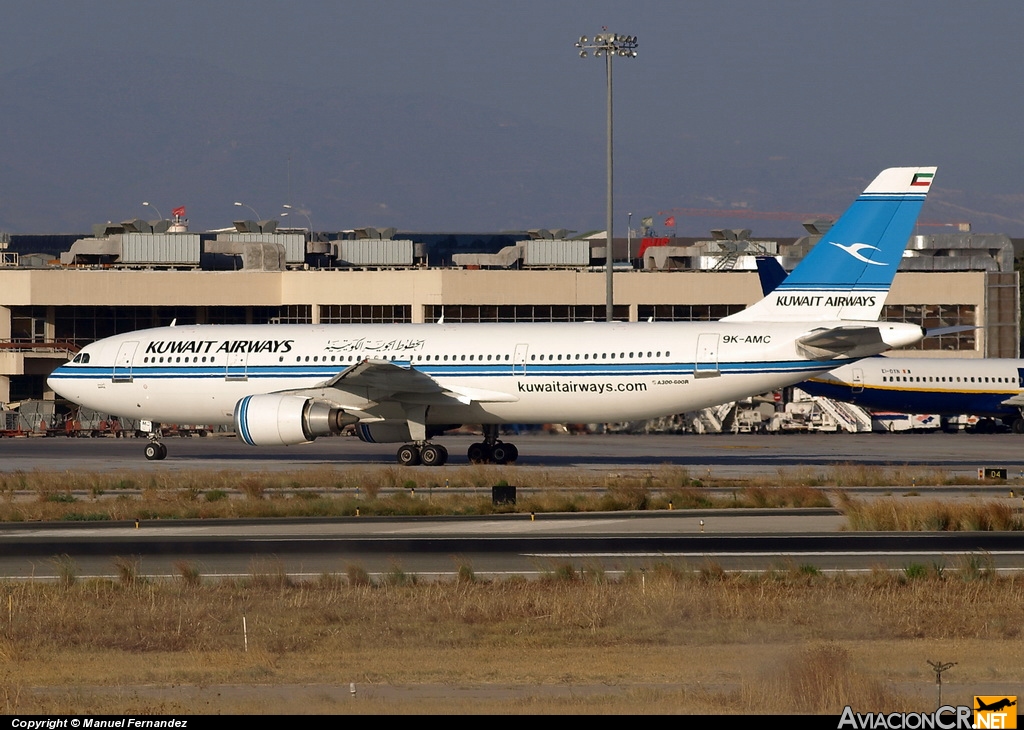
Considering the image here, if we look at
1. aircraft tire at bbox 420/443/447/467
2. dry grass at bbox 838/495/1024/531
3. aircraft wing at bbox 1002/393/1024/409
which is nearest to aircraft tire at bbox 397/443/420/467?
aircraft tire at bbox 420/443/447/467

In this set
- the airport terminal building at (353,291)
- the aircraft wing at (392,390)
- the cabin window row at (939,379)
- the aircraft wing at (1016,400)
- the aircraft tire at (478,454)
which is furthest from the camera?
the airport terminal building at (353,291)

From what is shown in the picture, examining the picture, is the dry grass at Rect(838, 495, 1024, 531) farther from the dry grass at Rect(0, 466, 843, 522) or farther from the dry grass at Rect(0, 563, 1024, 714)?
the dry grass at Rect(0, 563, 1024, 714)

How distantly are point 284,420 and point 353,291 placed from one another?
36.6 m

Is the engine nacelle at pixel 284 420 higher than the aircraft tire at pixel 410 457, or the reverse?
the engine nacelle at pixel 284 420

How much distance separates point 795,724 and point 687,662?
3.37m

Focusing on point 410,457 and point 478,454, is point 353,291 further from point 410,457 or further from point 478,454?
point 410,457

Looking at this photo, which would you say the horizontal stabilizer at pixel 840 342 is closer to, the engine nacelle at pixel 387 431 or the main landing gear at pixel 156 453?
the engine nacelle at pixel 387 431

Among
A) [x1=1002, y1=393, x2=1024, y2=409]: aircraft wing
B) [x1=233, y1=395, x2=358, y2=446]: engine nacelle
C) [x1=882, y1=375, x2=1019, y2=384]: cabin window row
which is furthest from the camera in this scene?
[x1=1002, y1=393, x2=1024, y2=409]: aircraft wing

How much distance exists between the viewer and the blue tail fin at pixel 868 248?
3794 cm

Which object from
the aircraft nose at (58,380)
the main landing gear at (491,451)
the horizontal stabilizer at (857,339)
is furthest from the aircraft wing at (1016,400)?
the aircraft nose at (58,380)

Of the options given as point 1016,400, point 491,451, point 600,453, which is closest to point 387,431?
point 491,451

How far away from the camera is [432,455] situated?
4000 cm

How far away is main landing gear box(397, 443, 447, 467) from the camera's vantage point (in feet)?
131

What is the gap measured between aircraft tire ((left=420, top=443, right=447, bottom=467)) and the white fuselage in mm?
983
